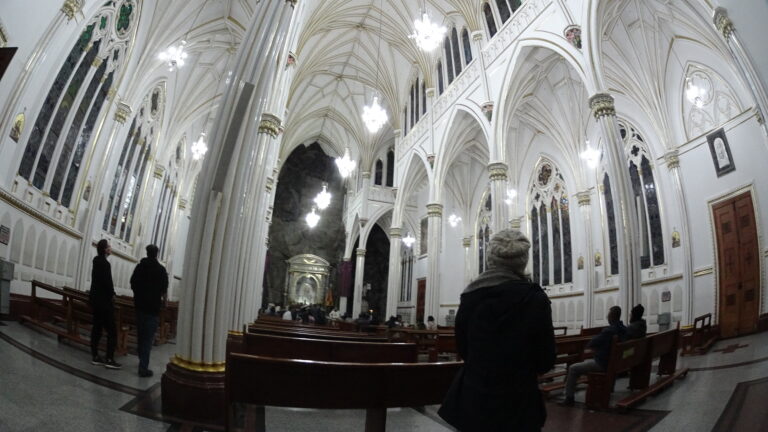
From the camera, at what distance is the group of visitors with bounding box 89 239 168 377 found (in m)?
3.99

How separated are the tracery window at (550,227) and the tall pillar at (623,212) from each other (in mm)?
8168

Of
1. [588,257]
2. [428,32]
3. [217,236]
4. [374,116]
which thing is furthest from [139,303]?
[588,257]

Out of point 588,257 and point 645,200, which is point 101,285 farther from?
point 645,200

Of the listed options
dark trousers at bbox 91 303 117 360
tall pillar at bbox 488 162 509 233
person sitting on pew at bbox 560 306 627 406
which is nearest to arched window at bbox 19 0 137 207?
dark trousers at bbox 91 303 117 360

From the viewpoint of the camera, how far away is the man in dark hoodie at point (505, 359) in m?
1.50

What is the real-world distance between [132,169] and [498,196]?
1416 centimetres

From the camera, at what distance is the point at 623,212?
25.4 ft

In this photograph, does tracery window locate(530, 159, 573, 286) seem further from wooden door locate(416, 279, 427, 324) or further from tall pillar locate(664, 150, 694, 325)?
wooden door locate(416, 279, 427, 324)

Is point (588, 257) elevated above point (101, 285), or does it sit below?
above

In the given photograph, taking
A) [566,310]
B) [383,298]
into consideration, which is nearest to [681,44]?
[566,310]

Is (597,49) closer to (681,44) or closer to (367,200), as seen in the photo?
(681,44)

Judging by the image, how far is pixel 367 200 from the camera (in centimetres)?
2325

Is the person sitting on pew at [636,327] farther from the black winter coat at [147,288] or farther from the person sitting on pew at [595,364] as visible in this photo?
the black winter coat at [147,288]

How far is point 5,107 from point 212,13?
9.19m
